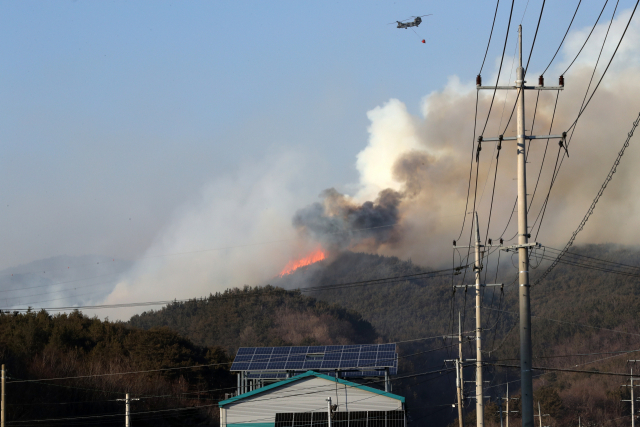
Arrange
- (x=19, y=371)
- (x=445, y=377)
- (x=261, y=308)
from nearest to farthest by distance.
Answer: (x=19, y=371)
(x=445, y=377)
(x=261, y=308)

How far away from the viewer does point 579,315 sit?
630ft

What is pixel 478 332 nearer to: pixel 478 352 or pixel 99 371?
pixel 478 352

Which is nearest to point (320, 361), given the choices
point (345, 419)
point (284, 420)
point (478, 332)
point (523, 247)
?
point (345, 419)

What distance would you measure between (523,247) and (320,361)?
3838cm

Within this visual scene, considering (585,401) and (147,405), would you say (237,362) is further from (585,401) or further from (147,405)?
(585,401)

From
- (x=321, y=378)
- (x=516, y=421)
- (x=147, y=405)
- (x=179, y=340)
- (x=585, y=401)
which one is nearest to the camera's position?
(x=321, y=378)

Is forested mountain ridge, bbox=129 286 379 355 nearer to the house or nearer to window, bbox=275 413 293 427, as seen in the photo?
the house

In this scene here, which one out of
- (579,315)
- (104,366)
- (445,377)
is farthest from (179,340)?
(579,315)

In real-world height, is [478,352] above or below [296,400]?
above

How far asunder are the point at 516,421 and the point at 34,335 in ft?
237

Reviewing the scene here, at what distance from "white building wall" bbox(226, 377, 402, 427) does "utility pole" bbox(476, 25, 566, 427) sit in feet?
99.6

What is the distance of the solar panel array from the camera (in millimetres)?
59594

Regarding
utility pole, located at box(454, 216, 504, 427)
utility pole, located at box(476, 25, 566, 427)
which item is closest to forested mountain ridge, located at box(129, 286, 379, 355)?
utility pole, located at box(454, 216, 504, 427)

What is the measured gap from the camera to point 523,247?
2483 cm
